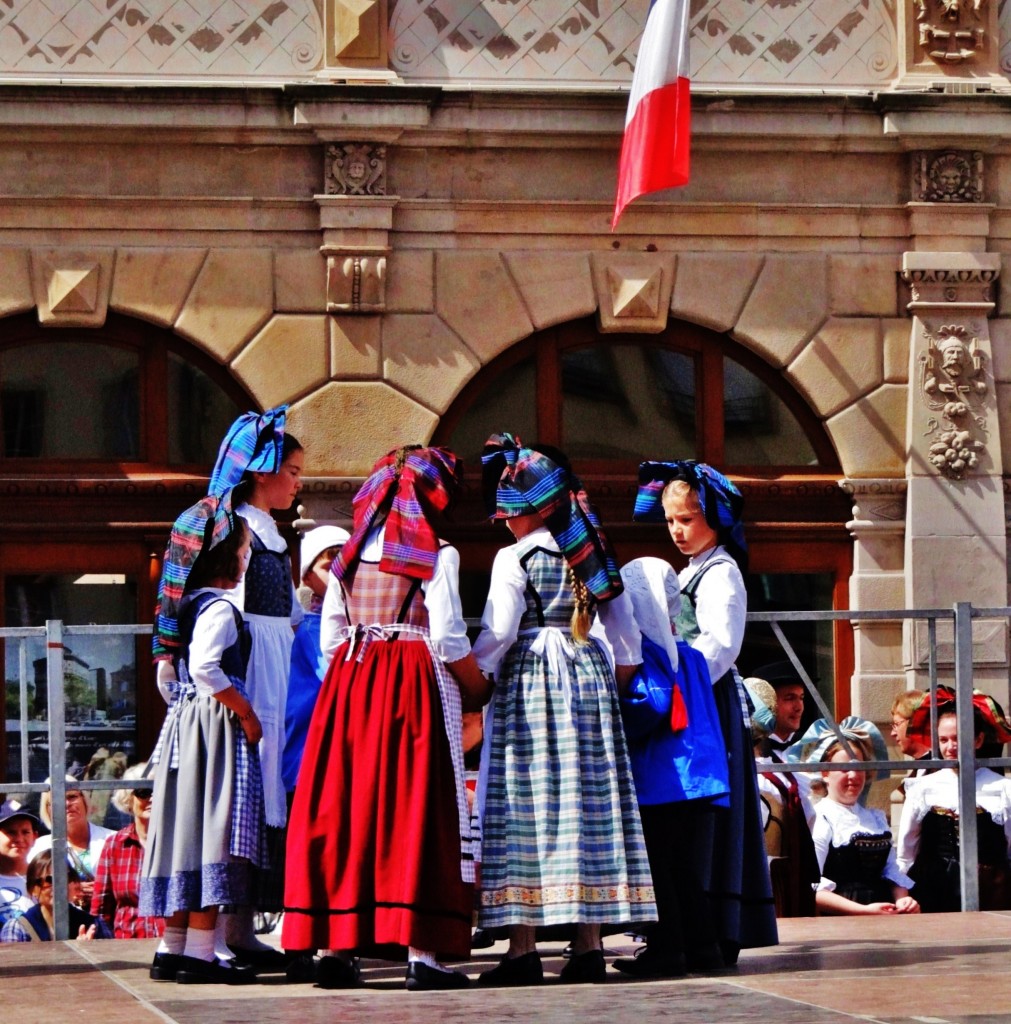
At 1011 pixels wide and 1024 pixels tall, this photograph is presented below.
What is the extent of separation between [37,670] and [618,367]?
3869 mm

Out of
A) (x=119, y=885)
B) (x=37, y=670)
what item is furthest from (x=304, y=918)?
(x=37, y=670)

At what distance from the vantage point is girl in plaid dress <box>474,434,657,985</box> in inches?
273

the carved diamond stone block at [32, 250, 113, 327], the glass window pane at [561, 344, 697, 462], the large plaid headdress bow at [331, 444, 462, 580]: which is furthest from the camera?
the glass window pane at [561, 344, 697, 462]

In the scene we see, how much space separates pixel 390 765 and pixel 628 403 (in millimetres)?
6539

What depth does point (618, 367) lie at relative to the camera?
13.3m

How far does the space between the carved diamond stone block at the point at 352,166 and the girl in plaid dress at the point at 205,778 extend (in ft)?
18.8

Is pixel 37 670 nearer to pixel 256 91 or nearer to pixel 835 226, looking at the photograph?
pixel 256 91

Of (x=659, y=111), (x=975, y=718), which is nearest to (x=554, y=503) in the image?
(x=975, y=718)

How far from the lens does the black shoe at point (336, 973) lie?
6.93 m

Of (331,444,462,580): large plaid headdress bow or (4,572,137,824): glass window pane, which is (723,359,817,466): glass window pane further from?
(331,444,462,580): large plaid headdress bow

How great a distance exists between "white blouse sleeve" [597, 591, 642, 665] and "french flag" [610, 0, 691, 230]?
5282 millimetres

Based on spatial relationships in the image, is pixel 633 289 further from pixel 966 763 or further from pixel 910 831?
pixel 966 763

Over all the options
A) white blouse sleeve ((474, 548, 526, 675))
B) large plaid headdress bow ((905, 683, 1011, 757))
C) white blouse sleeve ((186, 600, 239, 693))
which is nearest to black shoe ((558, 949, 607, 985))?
white blouse sleeve ((474, 548, 526, 675))

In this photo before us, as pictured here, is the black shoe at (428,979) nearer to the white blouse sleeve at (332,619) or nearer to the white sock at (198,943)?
the white sock at (198,943)
